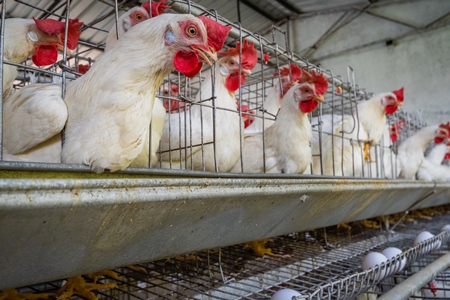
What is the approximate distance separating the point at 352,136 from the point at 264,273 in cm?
138

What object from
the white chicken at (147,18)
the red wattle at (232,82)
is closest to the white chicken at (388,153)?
the red wattle at (232,82)

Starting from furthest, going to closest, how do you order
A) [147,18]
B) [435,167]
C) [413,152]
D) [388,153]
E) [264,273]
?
[435,167], [413,152], [388,153], [264,273], [147,18]

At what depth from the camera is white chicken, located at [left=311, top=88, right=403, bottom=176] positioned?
7.32 feet

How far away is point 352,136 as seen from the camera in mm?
2426

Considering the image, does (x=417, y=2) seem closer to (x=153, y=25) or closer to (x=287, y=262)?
(x=287, y=262)

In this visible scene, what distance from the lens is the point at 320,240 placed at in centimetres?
221

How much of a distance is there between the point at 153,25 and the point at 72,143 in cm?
36

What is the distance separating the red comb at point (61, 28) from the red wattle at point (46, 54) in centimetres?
6

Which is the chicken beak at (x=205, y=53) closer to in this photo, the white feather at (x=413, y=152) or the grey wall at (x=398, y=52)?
the white feather at (x=413, y=152)

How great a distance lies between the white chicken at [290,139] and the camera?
67.3 inches

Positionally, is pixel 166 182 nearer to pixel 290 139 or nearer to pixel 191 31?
pixel 191 31

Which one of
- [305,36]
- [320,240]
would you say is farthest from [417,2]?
[320,240]

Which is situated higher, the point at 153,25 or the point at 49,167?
the point at 153,25

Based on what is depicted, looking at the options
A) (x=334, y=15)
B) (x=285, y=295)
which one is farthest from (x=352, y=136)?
(x=334, y=15)
